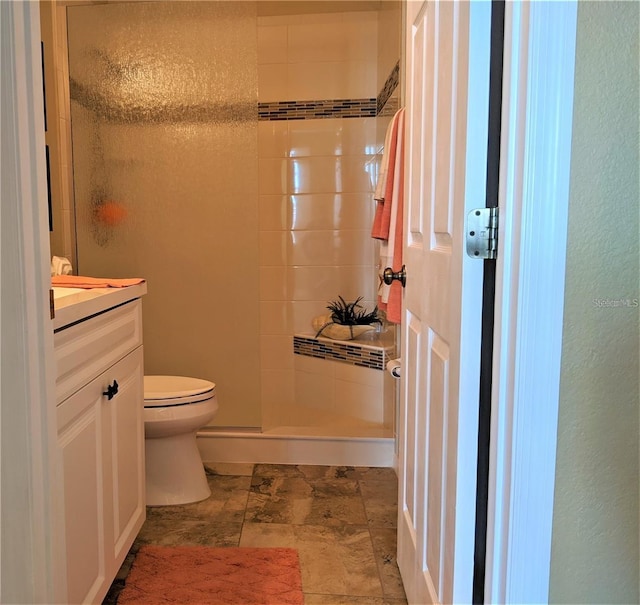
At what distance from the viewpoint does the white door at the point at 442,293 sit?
2.95 feet

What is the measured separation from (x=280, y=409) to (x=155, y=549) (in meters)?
1.41

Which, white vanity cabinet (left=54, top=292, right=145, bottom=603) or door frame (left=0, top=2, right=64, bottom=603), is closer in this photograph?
door frame (left=0, top=2, right=64, bottom=603)

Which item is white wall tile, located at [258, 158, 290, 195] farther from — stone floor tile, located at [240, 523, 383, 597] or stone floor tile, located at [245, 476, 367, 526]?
stone floor tile, located at [240, 523, 383, 597]

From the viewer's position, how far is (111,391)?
1499 millimetres

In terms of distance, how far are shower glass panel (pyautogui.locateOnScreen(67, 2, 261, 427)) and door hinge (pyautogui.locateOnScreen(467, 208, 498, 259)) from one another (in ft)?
6.06

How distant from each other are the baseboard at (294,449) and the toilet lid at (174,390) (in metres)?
0.39

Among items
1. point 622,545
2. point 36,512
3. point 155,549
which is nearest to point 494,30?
point 622,545

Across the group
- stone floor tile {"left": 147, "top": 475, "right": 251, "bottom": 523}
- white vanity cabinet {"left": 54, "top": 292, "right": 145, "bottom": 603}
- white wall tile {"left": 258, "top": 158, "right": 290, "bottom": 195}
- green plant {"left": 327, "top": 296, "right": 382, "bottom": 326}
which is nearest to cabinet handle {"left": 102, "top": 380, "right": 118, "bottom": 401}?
white vanity cabinet {"left": 54, "top": 292, "right": 145, "bottom": 603}

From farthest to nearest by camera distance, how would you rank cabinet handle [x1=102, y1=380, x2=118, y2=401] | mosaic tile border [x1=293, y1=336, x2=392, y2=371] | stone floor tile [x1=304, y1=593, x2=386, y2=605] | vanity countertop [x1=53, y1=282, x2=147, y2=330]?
mosaic tile border [x1=293, y1=336, x2=392, y2=371], stone floor tile [x1=304, y1=593, x2=386, y2=605], cabinet handle [x1=102, y1=380, x2=118, y2=401], vanity countertop [x1=53, y1=282, x2=147, y2=330]

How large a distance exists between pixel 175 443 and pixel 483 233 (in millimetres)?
1724

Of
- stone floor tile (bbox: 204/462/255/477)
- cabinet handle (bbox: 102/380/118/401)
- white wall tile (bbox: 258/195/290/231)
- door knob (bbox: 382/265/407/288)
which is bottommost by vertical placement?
stone floor tile (bbox: 204/462/255/477)

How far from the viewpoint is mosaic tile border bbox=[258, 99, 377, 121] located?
3.27 meters

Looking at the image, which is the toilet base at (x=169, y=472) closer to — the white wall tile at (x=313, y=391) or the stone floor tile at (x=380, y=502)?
the stone floor tile at (x=380, y=502)

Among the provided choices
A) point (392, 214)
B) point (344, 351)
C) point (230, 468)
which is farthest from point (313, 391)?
point (392, 214)
